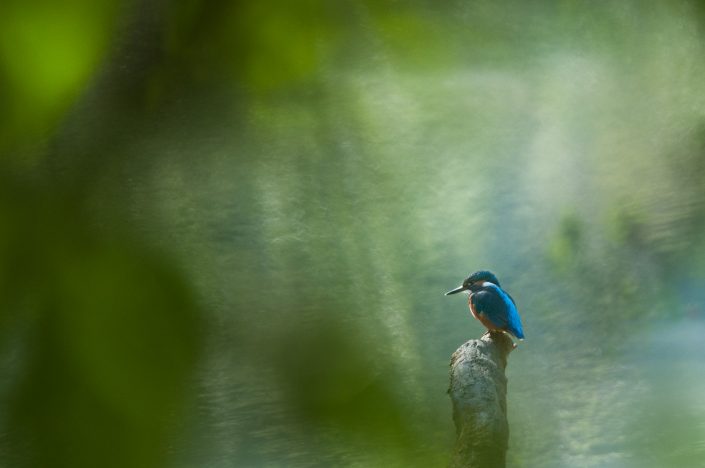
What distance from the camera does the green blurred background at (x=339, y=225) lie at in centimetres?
290

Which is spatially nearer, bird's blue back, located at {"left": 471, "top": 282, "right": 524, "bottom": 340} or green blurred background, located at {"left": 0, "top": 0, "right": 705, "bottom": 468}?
bird's blue back, located at {"left": 471, "top": 282, "right": 524, "bottom": 340}

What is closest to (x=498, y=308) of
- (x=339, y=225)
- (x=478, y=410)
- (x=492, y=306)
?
(x=492, y=306)

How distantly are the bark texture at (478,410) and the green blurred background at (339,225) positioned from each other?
1.47 metres

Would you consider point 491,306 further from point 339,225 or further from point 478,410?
point 339,225

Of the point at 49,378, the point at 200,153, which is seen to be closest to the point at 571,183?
the point at 200,153

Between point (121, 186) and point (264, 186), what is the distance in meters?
0.53

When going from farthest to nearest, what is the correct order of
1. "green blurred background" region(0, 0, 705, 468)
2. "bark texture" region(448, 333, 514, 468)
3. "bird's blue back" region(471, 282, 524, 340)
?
"green blurred background" region(0, 0, 705, 468), "bird's blue back" region(471, 282, 524, 340), "bark texture" region(448, 333, 514, 468)

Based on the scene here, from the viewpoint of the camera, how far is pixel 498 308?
196cm

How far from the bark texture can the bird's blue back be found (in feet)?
1.59

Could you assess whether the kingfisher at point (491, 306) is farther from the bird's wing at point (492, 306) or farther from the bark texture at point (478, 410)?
the bark texture at point (478, 410)

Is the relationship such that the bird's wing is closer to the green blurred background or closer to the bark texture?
the bark texture

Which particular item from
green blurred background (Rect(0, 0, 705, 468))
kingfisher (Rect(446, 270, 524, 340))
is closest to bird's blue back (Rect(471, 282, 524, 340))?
kingfisher (Rect(446, 270, 524, 340))

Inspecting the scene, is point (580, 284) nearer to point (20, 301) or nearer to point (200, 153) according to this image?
point (200, 153)

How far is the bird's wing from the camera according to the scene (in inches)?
75.0
